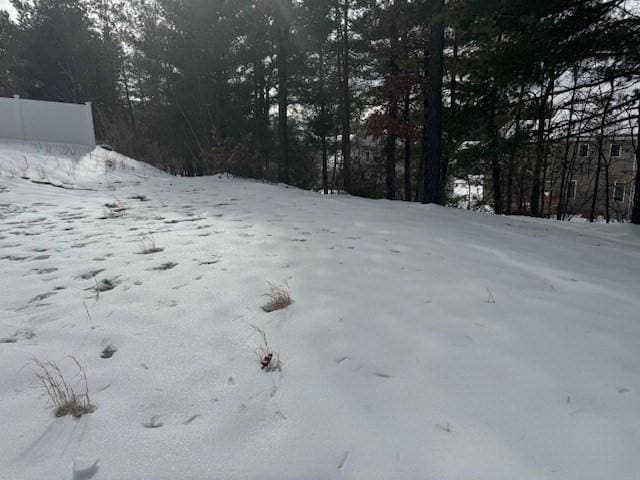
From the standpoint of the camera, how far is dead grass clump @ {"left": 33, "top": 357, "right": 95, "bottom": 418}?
1.47 m

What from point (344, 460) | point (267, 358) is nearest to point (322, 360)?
point (267, 358)

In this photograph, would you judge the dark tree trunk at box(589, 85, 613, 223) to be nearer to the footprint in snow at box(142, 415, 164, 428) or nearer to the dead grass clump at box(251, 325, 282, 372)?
the dead grass clump at box(251, 325, 282, 372)

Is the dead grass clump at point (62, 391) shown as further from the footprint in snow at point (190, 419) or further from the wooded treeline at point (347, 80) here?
the wooded treeline at point (347, 80)

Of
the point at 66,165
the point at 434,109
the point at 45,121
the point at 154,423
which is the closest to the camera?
the point at 154,423

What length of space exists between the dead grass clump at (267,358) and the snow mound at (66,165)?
26.5 feet

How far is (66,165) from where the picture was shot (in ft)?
31.2

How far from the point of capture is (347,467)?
122cm

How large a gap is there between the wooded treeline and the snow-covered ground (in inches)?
177

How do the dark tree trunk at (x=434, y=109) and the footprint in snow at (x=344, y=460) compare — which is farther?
the dark tree trunk at (x=434, y=109)

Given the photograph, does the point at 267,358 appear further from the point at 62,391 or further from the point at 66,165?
the point at 66,165

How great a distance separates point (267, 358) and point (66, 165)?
10.4 metres

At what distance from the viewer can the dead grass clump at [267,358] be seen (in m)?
1.72

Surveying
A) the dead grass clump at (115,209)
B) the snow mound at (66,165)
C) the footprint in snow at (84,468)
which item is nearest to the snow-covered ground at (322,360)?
the footprint in snow at (84,468)

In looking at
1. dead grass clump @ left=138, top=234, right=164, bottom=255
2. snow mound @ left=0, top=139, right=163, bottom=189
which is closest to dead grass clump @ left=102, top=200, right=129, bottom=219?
dead grass clump @ left=138, top=234, right=164, bottom=255
